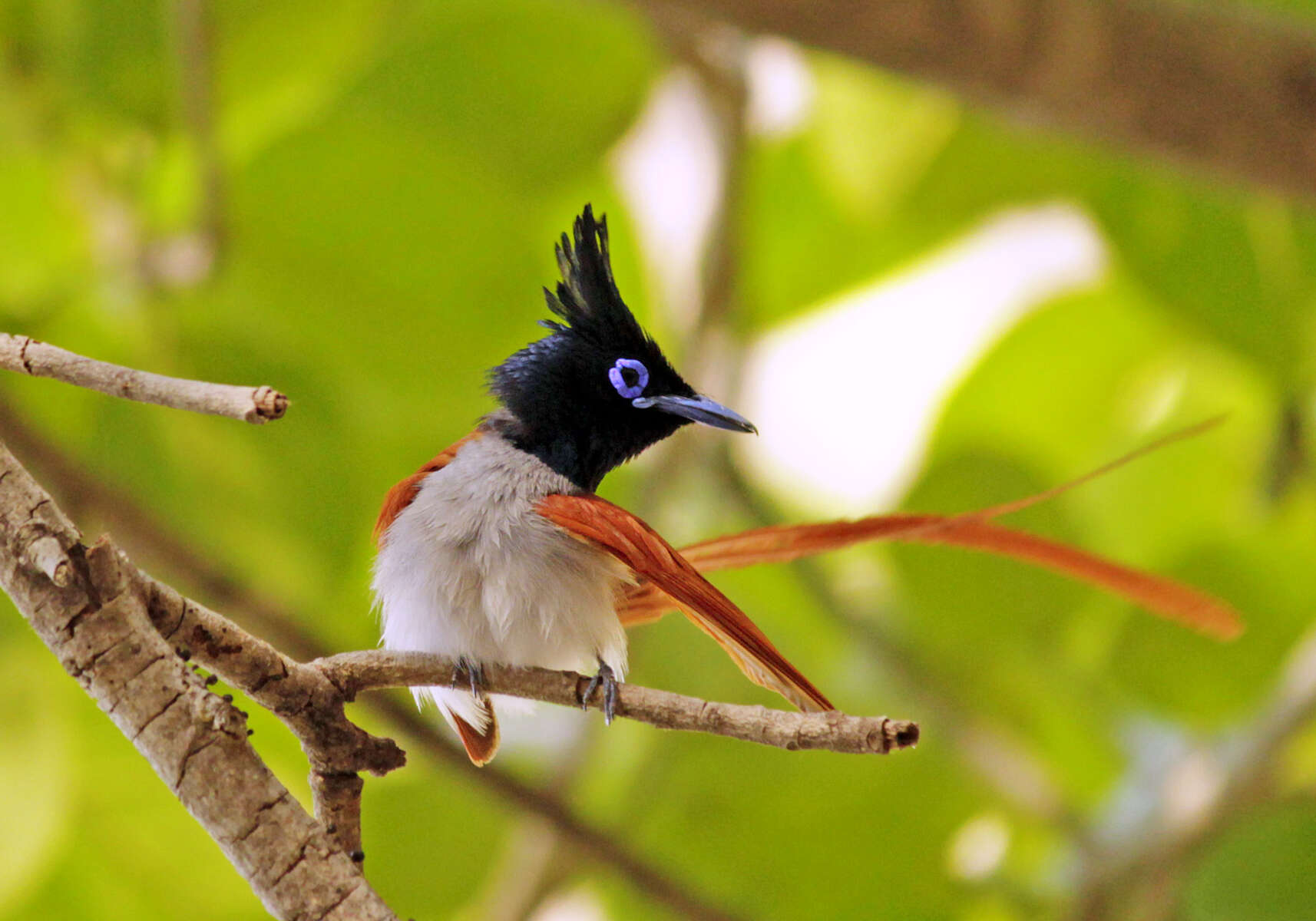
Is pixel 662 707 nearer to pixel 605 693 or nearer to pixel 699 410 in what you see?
pixel 605 693

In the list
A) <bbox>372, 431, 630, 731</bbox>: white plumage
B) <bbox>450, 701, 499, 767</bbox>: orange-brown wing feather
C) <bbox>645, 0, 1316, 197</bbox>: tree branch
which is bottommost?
<bbox>450, 701, 499, 767</bbox>: orange-brown wing feather

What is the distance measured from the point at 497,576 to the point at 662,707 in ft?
0.48

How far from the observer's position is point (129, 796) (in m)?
0.96

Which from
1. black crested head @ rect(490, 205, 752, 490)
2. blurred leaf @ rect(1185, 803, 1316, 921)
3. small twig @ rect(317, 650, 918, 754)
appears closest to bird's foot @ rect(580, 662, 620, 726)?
small twig @ rect(317, 650, 918, 754)

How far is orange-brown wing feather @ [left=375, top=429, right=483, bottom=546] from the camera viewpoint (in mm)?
442

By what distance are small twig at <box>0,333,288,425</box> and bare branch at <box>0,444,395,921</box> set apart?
0.03m

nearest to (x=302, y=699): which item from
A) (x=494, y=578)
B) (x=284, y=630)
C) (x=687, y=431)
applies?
(x=494, y=578)

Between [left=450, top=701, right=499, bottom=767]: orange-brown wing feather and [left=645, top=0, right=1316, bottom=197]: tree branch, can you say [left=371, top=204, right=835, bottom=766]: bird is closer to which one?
[left=450, top=701, right=499, bottom=767]: orange-brown wing feather

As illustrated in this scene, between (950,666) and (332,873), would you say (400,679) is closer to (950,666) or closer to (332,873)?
(332,873)

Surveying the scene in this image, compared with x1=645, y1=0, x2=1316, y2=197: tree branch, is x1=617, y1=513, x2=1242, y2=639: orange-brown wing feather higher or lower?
lower

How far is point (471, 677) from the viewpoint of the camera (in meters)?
0.36

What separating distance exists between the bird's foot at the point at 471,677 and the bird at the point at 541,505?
0.9 inches

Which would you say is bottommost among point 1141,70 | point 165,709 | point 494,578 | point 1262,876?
point 165,709

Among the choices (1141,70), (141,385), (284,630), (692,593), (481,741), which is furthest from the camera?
(1141,70)
